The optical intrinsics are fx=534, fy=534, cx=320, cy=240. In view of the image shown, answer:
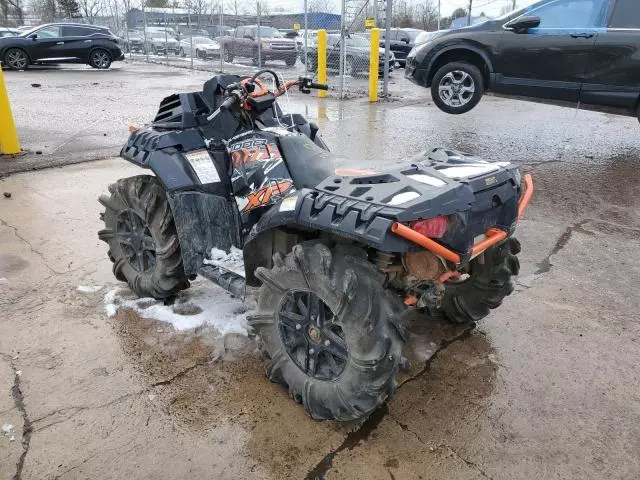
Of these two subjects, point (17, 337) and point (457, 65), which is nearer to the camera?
point (17, 337)

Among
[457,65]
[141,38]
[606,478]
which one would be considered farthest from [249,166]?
[141,38]

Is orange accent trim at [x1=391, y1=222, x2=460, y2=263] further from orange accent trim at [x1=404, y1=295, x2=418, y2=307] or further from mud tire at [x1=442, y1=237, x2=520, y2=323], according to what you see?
mud tire at [x1=442, y1=237, x2=520, y2=323]

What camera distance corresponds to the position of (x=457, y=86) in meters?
8.28

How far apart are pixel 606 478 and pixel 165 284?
2604 mm

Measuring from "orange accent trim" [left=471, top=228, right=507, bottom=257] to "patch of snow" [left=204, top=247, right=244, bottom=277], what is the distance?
1.44 m

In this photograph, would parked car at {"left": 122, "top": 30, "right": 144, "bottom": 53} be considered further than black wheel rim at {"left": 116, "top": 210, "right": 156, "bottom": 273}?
Yes

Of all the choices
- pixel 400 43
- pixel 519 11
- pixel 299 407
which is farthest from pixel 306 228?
pixel 400 43

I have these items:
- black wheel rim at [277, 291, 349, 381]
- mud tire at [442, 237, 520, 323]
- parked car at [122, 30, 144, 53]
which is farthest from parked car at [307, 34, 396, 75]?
parked car at [122, 30, 144, 53]

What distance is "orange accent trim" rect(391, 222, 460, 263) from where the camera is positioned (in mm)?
1951

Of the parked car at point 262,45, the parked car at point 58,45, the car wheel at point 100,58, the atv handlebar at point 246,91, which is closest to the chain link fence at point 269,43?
the parked car at point 262,45

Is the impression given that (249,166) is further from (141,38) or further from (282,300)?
(141,38)

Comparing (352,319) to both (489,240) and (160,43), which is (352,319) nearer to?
(489,240)

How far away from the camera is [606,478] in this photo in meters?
2.26

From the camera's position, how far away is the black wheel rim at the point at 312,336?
2463mm
